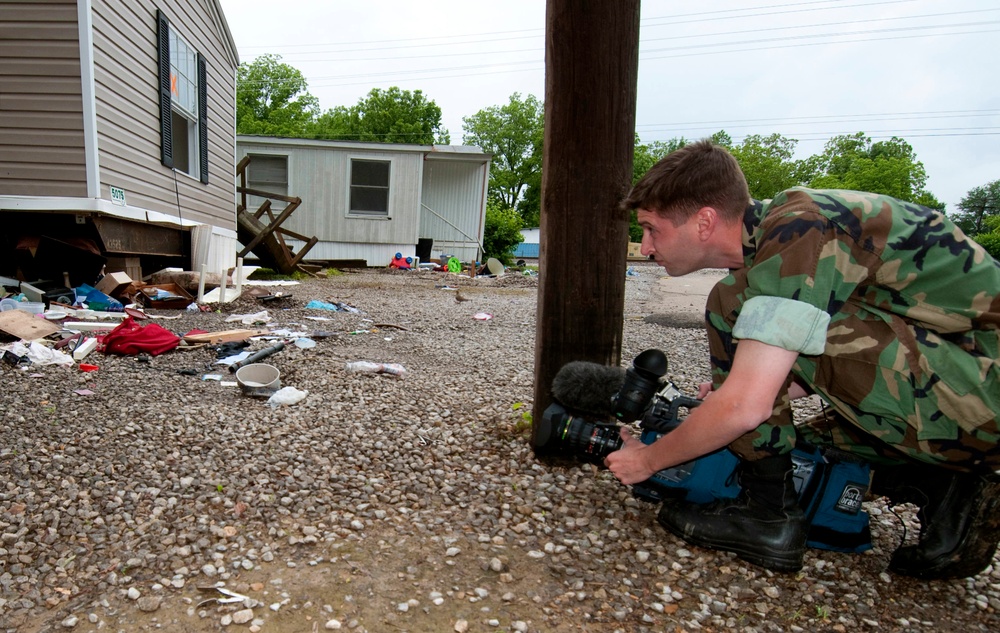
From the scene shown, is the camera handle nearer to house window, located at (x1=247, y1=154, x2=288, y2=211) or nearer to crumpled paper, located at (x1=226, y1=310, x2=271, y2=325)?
crumpled paper, located at (x1=226, y1=310, x2=271, y2=325)

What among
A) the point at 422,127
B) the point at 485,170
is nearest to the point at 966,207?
the point at 422,127

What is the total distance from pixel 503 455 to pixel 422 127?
45395 millimetres

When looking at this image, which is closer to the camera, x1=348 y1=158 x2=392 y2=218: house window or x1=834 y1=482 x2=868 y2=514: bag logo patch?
x1=834 y1=482 x2=868 y2=514: bag logo patch

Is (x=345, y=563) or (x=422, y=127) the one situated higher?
(x=422, y=127)

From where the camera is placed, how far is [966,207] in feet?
254

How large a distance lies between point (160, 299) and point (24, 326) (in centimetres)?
220

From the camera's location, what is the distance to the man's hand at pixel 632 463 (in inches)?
65.4

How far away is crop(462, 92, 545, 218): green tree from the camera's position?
54.3m

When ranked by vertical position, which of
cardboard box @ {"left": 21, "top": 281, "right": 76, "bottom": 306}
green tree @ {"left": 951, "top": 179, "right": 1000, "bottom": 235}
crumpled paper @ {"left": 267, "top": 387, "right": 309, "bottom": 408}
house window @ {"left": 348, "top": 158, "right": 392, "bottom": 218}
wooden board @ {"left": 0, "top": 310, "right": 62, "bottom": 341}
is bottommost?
crumpled paper @ {"left": 267, "top": 387, "right": 309, "bottom": 408}

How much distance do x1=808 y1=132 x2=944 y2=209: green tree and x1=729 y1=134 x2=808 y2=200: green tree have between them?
→ 2.40m

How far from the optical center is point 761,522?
5.62 ft

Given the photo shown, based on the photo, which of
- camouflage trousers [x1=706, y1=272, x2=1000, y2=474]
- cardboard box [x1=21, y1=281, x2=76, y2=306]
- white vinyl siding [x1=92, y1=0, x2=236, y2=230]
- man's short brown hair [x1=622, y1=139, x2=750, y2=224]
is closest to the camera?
camouflage trousers [x1=706, y1=272, x2=1000, y2=474]

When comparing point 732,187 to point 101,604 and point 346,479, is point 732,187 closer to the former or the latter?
point 346,479

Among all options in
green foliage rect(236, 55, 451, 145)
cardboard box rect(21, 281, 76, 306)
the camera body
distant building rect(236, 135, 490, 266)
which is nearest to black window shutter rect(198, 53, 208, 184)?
cardboard box rect(21, 281, 76, 306)
